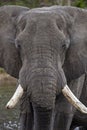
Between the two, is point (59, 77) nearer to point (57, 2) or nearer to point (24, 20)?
point (24, 20)

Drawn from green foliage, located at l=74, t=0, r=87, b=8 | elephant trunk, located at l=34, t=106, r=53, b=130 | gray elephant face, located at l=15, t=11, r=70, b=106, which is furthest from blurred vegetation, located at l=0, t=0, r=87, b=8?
elephant trunk, located at l=34, t=106, r=53, b=130

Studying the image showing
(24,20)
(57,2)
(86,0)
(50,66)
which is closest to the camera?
(50,66)

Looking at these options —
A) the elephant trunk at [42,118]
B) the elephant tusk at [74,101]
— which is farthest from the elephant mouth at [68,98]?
the elephant trunk at [42,118]

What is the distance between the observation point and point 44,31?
7.08 m

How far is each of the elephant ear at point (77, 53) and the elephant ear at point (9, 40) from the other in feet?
1.80

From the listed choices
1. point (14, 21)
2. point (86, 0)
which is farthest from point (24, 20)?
point (86, 0)

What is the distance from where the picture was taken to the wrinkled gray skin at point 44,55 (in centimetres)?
681

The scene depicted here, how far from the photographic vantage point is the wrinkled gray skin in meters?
6.81

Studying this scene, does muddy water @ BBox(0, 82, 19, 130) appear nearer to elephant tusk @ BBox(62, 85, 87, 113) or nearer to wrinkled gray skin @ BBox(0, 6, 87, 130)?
wrinkled gray skin @ BBox(0, 6, 87, 130)

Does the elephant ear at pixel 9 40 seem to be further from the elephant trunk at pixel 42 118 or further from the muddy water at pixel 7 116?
the muddy water at pixel 7 116

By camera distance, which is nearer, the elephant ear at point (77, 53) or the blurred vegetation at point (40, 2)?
the elephant ear at point (77, 53)

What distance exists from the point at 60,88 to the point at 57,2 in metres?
18.1

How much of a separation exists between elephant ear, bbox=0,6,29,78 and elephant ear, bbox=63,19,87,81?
0.55 meters

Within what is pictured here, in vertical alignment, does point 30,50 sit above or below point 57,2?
above
